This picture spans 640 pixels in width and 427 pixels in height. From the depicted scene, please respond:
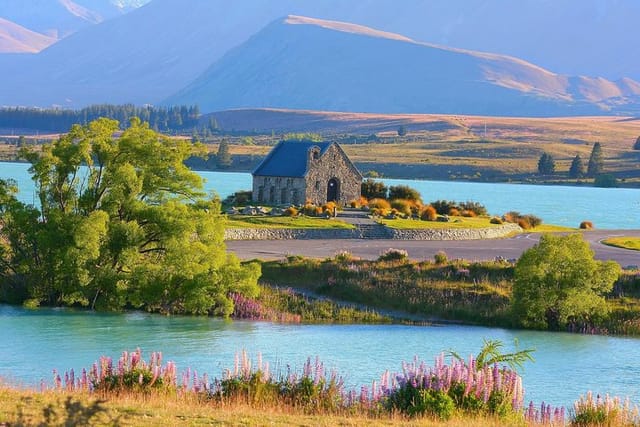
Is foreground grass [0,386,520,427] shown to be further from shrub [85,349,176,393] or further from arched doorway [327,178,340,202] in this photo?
arched doorway [327,178,340,202]

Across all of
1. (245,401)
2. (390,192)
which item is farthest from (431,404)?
(390,192)

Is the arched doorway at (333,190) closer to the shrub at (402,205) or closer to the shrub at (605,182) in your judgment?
the shrub at (402,205)

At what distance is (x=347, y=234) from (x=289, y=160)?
16045 millimetres

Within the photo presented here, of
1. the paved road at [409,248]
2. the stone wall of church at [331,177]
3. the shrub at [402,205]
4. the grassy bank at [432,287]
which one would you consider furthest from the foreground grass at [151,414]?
the stone wall of church at [331,177]

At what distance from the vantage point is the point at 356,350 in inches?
1309

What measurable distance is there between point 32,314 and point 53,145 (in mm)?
7168

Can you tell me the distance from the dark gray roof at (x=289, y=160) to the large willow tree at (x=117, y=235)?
123ft

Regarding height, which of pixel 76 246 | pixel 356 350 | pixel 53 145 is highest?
pixel 53 145

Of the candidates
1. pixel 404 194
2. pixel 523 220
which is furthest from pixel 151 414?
pixel 404 194

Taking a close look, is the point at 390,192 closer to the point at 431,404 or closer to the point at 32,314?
the point at 32,314

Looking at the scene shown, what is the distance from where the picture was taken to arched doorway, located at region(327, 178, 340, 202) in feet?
268

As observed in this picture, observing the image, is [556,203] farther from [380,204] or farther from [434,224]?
[434,224]

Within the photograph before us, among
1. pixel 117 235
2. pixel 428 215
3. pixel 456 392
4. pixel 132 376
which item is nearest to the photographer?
pixel 456 392

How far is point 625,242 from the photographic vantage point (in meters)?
67.9
